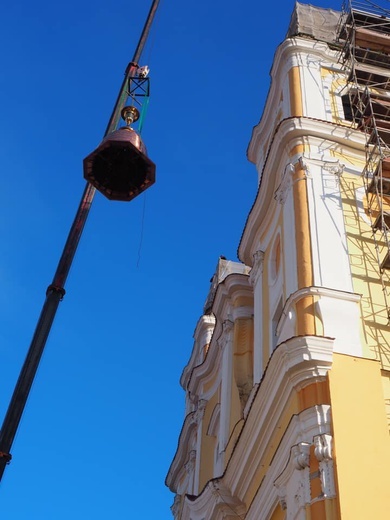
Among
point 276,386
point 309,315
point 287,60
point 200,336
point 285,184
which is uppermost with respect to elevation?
point 287,60

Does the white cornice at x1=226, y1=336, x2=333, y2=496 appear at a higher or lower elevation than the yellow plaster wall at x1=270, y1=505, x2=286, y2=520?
higher

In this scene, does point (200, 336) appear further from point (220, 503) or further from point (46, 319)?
point (46, 319)

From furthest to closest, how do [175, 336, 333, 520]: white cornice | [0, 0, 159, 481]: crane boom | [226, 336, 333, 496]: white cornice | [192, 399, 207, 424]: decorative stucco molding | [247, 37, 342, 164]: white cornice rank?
[192, 399, 207, 424]: decorative stucco molding, [247, 37, 342, 164]: white cornice, [226, 336, 333, 496]: white cornice, [175, 336, 333, 520]: white cornice, [0, 0, 159, 481]: crane boom

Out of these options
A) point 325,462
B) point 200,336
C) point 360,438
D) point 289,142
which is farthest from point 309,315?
point 200,336

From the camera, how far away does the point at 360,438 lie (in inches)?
459

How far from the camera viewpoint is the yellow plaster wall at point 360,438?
10.8m

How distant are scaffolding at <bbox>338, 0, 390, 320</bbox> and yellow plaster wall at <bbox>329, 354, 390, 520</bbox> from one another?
2760 millimetres

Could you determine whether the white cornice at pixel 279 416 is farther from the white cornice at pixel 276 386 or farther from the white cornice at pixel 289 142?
the white cornice at pixel 289 142

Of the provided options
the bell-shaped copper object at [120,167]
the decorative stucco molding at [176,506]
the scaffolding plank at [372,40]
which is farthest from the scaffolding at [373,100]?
the decorative stucco molding at [176,506]

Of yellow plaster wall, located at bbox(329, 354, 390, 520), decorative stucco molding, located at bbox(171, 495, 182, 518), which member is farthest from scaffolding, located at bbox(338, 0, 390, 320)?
decorative stucco molding, located at bbox(171, 495, 182, 518)

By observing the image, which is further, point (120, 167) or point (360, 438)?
point (360, 438)

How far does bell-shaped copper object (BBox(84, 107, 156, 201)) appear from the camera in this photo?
7.81m

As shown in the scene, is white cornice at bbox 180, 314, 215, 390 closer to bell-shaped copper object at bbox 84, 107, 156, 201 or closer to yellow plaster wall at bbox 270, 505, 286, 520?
yellow plaster wall at bbox 270, 505, 286, 520

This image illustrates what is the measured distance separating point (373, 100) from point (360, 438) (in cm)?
1027
